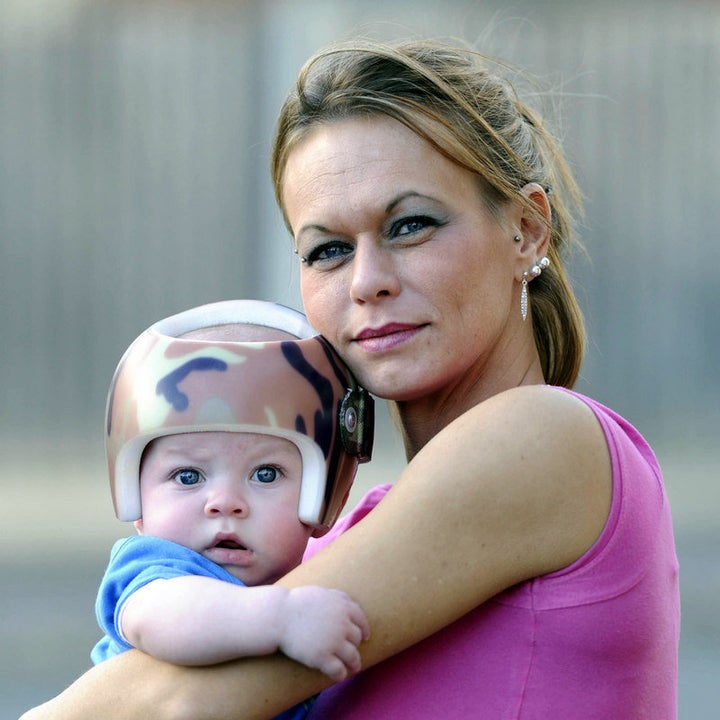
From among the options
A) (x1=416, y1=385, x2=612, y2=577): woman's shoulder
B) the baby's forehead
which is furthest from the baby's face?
(x1=416, y1=385, x2=612, y2=577): woman's shoulder

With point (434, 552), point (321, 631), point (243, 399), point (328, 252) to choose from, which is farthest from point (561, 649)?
point (328, 252)

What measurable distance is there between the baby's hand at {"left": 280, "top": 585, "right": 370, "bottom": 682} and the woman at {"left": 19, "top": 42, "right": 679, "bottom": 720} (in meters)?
0.04

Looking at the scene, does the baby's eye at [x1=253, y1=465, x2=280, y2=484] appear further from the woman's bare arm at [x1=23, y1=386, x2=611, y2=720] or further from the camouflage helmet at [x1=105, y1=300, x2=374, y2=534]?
the woman's bare arm at [x1=23, y1=386, x2=611, y2=720]

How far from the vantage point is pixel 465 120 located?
231 cm

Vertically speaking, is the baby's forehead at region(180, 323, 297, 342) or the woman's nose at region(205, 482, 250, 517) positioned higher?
the baby's forehead at region(180, 323, 297, 342)

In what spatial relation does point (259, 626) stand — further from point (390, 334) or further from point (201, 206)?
point (201, 206)

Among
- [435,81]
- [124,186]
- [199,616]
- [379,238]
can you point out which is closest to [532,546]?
[199,616]

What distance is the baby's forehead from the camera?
224 centimetres

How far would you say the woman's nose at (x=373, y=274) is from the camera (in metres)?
2.21

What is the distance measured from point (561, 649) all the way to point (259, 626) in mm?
435

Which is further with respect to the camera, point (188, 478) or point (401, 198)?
point (401, 198)

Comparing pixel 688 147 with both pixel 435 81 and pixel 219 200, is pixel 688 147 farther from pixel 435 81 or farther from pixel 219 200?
pixel 435 81

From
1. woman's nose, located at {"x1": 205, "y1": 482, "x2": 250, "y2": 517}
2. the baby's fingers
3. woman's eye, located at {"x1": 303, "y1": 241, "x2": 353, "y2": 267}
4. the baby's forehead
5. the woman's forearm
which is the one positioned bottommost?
the woman's forearm

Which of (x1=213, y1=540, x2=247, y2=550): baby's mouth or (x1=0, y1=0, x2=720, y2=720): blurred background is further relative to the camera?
(x1=0, y1=0, x2=720, y2=720): blurred background
